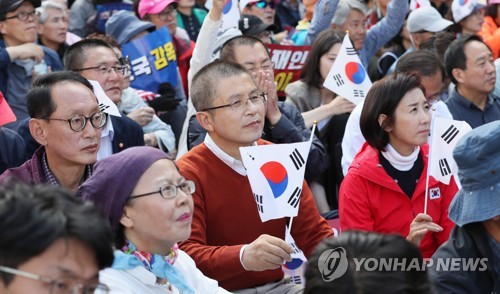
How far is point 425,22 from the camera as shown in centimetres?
856

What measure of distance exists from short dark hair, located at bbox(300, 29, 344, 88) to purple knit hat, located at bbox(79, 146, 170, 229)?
12.2ft

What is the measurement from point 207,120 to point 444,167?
1.31m

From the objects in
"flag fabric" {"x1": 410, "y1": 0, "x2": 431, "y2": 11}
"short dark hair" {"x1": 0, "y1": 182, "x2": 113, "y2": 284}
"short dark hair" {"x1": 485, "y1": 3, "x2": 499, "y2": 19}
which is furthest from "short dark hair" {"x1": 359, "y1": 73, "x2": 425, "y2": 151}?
"short dark hair" {"x1": 485, "y1": 3, "x2": 499, "y2": 19}

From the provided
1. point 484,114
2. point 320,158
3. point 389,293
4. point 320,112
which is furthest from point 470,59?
point 389,293

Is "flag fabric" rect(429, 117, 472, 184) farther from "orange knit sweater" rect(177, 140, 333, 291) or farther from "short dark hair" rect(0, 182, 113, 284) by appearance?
"short dark hair" rect(0, 182, 113, 284)

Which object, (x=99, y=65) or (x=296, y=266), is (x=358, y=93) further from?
(x=296, y=266)

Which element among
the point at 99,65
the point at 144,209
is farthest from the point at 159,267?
the point at 99,65

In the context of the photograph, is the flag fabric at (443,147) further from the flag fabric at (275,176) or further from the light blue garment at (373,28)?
the light blue garment at (373,28)

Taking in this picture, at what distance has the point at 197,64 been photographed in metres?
6.40

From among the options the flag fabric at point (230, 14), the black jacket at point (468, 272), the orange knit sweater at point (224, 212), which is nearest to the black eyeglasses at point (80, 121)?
the orange knit sweater at point (224, 212)

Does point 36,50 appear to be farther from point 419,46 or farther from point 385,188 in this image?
point 419,46

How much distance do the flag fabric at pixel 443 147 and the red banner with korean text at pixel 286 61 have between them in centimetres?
292

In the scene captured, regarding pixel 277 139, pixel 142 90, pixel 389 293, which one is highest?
pixel 389 293

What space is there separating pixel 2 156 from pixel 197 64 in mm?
1804
